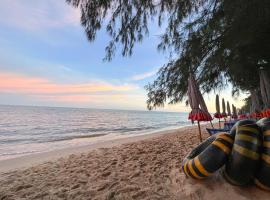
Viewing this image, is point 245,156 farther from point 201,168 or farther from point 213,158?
point 201,168

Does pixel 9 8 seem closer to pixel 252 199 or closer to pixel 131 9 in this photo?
pixel 131 9

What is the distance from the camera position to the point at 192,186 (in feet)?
6.89

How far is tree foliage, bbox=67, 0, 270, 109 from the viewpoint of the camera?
3023mm

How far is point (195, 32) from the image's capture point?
3.88 m

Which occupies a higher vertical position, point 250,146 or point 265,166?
point 250,146

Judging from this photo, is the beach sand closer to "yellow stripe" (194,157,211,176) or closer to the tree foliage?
"yellow stripe" (194,157,211,176)

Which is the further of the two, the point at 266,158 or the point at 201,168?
the point at 201,168

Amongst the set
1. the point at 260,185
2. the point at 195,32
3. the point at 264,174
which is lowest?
the point at 260,185

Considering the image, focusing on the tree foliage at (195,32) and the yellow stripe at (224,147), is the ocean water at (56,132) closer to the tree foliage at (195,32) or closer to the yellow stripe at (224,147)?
the tree foliage at (195,32)

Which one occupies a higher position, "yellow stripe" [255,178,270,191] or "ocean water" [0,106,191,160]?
"yellow stripe" [255,178,270,191]

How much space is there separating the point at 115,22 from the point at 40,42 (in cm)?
569

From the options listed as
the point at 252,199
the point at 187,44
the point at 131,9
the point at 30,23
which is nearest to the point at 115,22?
the point at 131,9

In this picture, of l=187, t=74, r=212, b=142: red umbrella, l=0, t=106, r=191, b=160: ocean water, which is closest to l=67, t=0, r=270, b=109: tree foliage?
l=187, t=74, r=212, b=142: red umbrella

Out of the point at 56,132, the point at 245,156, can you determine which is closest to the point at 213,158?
the point at 245,156
